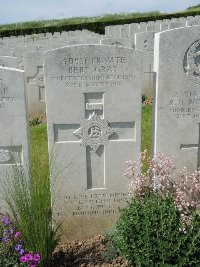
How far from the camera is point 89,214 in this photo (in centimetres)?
427

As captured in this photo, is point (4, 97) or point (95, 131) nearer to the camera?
point (4, 97)

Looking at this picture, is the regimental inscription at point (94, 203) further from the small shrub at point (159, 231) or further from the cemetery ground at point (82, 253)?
the small shrub at point (159, 231)

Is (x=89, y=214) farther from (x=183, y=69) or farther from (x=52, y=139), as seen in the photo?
(x=183, y=69)

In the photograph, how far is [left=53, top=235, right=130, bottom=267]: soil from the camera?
12.3 feet

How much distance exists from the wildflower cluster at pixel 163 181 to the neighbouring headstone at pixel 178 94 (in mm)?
213

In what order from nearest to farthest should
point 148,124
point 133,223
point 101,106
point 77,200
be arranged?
point 133,223
point 101,106
point 77,200
point 148,124

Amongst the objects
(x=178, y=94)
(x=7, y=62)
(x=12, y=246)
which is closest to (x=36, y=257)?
(x=12, y=246)

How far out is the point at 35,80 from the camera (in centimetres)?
868

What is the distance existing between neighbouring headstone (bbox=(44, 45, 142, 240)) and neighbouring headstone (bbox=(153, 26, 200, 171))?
24 cm

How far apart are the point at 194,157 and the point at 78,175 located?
51.7 inches

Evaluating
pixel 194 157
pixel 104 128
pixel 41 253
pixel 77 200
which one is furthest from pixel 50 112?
pixel 194 157

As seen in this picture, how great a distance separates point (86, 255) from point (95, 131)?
4.18 feet

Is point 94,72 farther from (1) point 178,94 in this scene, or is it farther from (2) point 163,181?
(2) point 163,181

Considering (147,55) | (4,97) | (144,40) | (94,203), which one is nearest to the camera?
(4,97)
